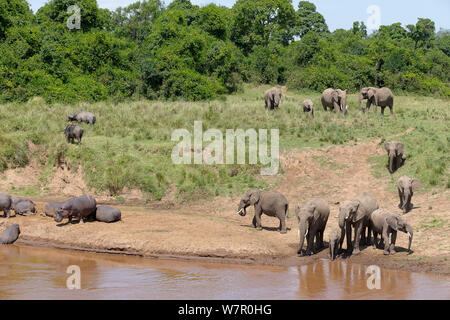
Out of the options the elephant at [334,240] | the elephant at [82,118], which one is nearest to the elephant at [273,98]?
the elephant at [82,118]

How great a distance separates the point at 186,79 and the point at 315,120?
41.8 ft

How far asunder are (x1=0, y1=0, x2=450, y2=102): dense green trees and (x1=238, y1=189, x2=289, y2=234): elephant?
20511mm

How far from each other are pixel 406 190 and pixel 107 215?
9.20 m

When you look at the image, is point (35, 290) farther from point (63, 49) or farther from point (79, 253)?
point (63, 49)

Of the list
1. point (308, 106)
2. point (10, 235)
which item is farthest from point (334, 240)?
point (308, 106)

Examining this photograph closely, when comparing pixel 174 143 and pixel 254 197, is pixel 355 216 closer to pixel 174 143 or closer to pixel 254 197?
pixel 254 197

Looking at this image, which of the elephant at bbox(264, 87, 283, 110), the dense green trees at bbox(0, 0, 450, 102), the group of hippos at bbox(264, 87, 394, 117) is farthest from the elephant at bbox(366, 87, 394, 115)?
the dense green trees at bbox(0, 0, 450, 102)

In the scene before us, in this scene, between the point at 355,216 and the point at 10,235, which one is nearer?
the point at 355,216

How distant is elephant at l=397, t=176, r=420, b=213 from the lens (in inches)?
742

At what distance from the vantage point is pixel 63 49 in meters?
39.4

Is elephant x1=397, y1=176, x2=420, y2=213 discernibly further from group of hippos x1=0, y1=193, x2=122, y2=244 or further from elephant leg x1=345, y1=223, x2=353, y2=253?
group of hippos x1=0, y1=193, x2=122, y2=244

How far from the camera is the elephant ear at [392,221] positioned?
50.2 ft

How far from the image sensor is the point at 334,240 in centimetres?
1541
